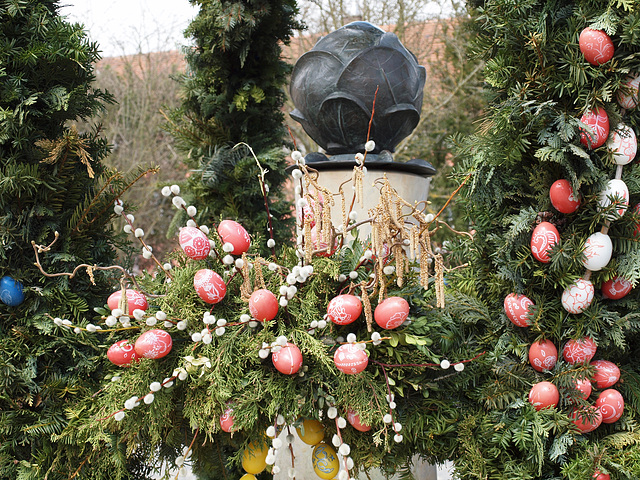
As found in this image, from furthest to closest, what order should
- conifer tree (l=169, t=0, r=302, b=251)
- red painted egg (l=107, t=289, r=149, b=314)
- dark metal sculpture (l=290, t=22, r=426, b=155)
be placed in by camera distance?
conifer tree (l=169, t=0, r=302, b=251)
dark metal sculpture (l=290, t=22, r=426, b=155)
red painted egg (l=107, t=289, r=149, b=314)

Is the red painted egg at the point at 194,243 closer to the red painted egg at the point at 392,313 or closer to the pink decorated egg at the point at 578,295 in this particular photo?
the red painted egg at the point at 392,313

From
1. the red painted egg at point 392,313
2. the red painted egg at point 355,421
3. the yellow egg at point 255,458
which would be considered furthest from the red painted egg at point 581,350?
the yellow egg at point 255,458

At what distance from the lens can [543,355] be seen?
4.32 feet

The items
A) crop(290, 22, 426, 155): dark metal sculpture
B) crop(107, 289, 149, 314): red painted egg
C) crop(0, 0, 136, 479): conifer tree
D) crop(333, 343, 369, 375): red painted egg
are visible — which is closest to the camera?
crop(333, 343, 369, 375): red painted egg

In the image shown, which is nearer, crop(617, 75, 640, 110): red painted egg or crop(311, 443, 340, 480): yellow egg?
crop(617, 75, 640, 110): red painted egg

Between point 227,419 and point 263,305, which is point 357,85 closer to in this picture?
point 263,305

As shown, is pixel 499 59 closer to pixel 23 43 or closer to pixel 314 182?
pixel 314 182

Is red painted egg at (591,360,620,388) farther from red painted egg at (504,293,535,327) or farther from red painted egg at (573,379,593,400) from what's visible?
red painted egg at (504,293,535,327)

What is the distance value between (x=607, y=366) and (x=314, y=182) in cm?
88

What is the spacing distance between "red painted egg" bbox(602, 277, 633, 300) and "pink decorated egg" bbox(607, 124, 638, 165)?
0.29 m

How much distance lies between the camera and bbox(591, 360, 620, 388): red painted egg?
1.30 meters

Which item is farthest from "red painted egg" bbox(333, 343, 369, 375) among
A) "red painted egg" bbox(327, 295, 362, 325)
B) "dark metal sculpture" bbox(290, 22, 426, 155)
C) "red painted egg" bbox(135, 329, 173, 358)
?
"dark metal sculpture" bbox(290, 22, 426, 155)

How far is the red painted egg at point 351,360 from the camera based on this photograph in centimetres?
116

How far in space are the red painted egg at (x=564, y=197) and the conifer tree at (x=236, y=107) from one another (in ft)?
6.52
